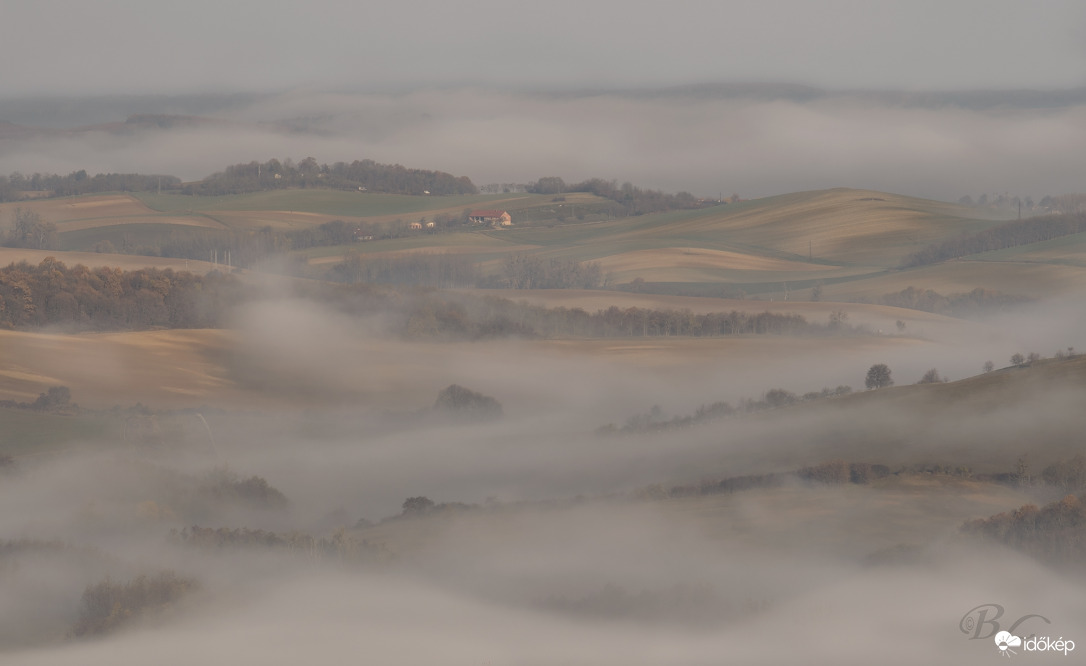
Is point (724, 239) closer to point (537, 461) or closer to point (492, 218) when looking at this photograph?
point (492, 218)

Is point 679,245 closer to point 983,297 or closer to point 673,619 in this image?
point 983,297

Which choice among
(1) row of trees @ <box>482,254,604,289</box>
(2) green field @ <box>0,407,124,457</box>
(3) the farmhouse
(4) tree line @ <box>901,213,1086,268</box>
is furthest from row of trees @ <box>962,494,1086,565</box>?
(3) the farmhouse

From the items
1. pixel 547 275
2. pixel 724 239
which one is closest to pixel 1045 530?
pixel 547 275

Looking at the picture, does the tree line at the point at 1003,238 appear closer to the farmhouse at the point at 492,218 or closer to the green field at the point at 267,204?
the farmhouse at the point at 492,218

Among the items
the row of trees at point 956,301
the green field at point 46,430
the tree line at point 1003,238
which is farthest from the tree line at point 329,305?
the tree line at point 1003,238

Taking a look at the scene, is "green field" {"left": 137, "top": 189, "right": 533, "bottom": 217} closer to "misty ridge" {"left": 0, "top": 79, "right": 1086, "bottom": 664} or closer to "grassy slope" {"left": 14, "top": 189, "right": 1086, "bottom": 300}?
"grassy slope" {"left": 14, "top": 189, "right": 1086, "bottom": 300}

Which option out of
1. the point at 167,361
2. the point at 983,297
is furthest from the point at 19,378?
the point at 983,297

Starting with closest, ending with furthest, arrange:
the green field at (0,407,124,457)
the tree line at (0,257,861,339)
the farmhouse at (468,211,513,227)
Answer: the green field at (0,407,124,457) → the tree line at (0,257,861,339) → the farmhouse at (468,211,513,227)
